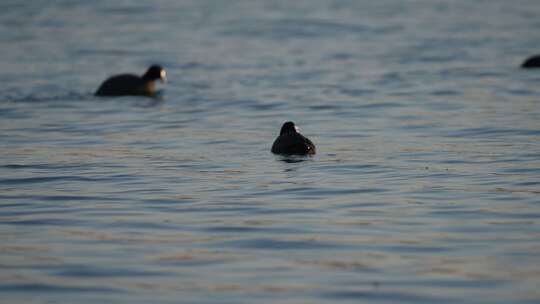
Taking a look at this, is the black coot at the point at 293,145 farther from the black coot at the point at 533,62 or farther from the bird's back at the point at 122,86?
the black coot at the point at 533,62

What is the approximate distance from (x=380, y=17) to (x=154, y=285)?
38.0m

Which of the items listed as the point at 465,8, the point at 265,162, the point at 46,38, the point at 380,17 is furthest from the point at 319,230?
the point at 465,8

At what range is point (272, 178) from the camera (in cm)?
1398

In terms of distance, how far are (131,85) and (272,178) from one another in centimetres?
1184

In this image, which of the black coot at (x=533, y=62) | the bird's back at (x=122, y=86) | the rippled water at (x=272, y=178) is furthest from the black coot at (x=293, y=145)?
the black coot at (x=533, y=62)

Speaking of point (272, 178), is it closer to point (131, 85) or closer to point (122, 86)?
point (122, 86)

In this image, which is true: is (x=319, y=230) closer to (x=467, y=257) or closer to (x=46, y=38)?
(x=467, y=257)

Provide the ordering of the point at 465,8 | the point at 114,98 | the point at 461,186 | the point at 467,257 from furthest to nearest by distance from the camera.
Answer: the point at 465,8 < the point at 114,98 < the point at 461,186 < the point at 467,257

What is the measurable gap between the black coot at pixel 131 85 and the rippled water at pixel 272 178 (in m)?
0.45

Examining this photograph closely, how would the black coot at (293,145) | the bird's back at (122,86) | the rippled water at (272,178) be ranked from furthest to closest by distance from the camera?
the bird's back at (122,86)
the black coot at (293,145)
the rippled water at (272,178)

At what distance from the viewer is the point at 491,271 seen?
902 cm

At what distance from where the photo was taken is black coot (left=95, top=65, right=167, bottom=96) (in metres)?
24.5

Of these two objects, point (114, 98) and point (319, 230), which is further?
point (114, 98)

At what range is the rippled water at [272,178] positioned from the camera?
29.3 ft
